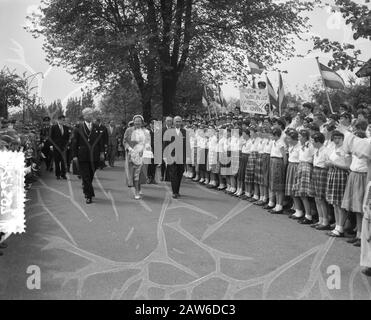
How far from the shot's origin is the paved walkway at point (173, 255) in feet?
16.7

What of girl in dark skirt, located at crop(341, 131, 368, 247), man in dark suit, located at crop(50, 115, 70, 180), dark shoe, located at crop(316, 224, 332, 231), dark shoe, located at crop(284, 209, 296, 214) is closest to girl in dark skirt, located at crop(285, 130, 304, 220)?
dark shoe, located at crop(284, 209, 296, 214)

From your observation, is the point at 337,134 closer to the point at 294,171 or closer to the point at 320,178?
the point at 320,178

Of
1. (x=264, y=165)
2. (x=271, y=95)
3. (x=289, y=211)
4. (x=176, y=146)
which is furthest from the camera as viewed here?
(x=271, y=95)

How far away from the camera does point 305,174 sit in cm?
892

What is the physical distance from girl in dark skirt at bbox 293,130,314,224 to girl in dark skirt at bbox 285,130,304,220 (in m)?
0.18

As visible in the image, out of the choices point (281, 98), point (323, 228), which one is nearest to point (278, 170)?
point (323, 228)

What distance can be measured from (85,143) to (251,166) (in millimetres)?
3685

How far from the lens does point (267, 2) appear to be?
23344 millimetres

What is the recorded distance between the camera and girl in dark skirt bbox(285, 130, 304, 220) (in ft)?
30.6

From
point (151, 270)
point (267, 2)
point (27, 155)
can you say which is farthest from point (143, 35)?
point (151, 270)

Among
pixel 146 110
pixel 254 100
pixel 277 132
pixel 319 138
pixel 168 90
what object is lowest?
pixel 319 138

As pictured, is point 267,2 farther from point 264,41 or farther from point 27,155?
point 27,155

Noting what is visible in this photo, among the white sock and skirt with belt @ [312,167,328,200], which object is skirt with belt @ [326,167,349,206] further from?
the white sock
